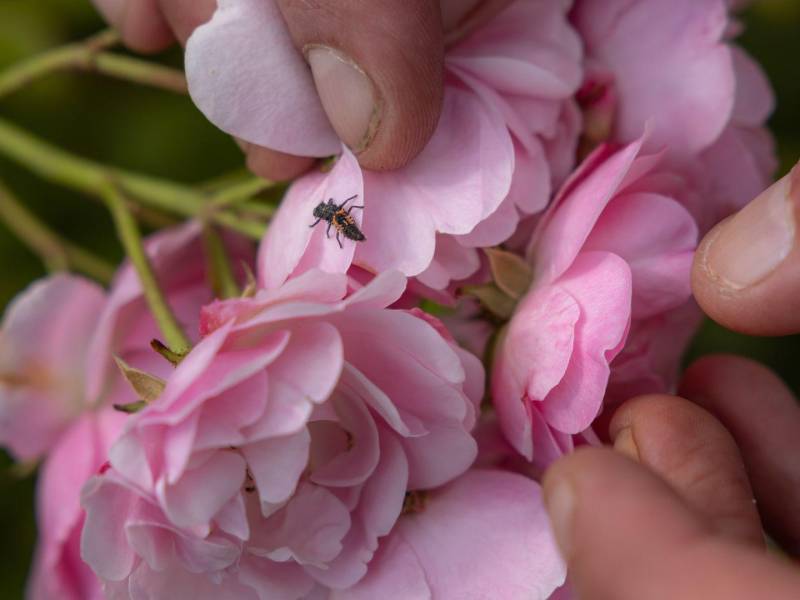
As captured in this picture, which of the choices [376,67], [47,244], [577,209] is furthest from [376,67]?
[47,244]

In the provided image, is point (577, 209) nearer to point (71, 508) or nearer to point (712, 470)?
point (712, 470)

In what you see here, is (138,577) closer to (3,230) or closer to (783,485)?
(783,485)

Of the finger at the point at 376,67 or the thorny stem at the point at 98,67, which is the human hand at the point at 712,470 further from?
the thorny stem at the point at 98,67

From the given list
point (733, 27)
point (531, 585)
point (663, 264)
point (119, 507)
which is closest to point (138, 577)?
point (119, 507)

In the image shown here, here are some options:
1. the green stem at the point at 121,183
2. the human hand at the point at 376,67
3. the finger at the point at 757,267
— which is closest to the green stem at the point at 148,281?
the green stem at the point at 121,183

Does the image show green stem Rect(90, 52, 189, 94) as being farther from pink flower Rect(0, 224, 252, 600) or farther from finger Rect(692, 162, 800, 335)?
finger Rect(692, 162, 800, 335)

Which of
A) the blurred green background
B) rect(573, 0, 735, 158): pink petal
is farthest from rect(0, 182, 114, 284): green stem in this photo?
rect(573, 0, 735, 158): pink petal
